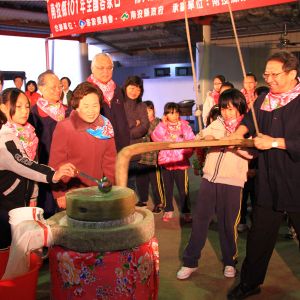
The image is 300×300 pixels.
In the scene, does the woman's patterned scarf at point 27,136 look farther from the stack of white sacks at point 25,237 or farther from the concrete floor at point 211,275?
the stack of white sacks at point 25,237

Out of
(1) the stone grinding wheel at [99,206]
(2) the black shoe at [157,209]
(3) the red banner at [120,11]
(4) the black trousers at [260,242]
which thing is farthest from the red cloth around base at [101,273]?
(3) the red banner at [120,11]

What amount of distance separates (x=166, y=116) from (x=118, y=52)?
11756 millimetres

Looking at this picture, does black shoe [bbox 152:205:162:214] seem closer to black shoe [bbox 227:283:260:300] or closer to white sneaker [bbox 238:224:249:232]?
white sneaker [bbox 238:224:249:232]

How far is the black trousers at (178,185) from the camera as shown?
4.76 metres

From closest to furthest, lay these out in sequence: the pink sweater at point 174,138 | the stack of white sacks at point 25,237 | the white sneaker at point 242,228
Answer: the stack of white sacks at point 25,237
the white sneaker at point 242,228
the pink sweater at point 174,138

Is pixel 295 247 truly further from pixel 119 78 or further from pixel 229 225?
pixel 119 78

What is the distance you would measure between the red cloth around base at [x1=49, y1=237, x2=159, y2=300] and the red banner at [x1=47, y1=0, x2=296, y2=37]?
4581mm

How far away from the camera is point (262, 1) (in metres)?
5.61

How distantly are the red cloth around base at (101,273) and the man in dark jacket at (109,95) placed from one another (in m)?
1.96

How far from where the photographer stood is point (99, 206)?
1611mm

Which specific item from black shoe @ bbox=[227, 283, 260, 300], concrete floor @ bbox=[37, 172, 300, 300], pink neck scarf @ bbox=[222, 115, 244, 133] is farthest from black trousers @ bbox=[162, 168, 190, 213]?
black shoe @ bbox=[227, 283, 260, 300]

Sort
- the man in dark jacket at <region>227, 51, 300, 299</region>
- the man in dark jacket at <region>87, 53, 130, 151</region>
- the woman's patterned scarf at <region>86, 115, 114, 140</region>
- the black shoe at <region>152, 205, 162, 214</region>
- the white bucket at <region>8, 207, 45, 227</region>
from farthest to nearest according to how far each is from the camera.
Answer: the black shoe at <region>152, 205, 162, 214</region>, the man in dark jacket at <region>87, 53, 130, 151</region>, the woman's patterned scarf at <region>86, 115, 114, 140</region>, the man in dark jacket at <region>227, 51, 300, 299</region>, the white bucket at <region>8, 207, 45, 227</region>

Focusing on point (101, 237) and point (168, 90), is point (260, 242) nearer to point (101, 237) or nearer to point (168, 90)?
point (101, 237)

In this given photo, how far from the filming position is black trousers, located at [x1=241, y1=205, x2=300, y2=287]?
2.68 metres
